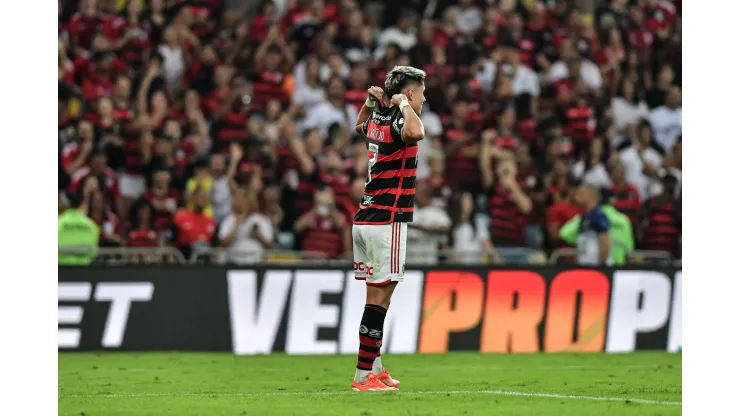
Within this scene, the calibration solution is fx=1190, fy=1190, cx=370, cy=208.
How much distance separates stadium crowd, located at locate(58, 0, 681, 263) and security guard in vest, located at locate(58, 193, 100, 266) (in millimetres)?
546

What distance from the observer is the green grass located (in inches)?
333

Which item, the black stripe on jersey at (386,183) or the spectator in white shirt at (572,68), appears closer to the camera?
the black stripe on jersey at (386,183)

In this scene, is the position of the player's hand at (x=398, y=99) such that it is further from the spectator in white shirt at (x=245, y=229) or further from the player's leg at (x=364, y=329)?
the spectator in white shirt at (x=245, y=229)

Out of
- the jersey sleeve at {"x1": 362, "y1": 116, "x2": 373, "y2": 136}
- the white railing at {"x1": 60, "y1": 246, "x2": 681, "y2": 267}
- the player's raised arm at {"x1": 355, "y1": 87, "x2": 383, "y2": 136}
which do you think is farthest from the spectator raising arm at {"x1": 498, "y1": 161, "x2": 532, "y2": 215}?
the jersey sleeve at {"x1": 362, "y1": 116, "x2": 373, "y2": 136}

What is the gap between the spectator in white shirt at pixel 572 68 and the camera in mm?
21438

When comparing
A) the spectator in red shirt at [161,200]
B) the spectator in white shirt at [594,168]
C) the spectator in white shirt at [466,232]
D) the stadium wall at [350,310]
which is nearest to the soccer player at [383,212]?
the stadium wall at [350,310]

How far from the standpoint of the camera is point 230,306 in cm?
1546

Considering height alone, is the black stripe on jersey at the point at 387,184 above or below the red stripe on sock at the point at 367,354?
above

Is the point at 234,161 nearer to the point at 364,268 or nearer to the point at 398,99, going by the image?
the point at 364,268

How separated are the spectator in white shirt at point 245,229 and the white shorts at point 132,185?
5.51 feet

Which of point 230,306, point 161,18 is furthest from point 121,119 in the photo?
point 230,306

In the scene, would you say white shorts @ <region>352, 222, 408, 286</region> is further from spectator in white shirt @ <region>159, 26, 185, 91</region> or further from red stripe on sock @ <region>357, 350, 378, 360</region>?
spectator in white shirt @ <region>159, 26, 185, 91</region>

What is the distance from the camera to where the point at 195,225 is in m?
17.1

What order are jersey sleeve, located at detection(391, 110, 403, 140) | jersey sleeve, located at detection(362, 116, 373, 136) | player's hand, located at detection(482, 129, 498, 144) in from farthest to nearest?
player's hand, located at detection(482, 129, 498, 144) < jersey sleeve, located at detection(362, 116, 373, 136) < jersey sleeve, located at detection(391, 110, 403, 140)
